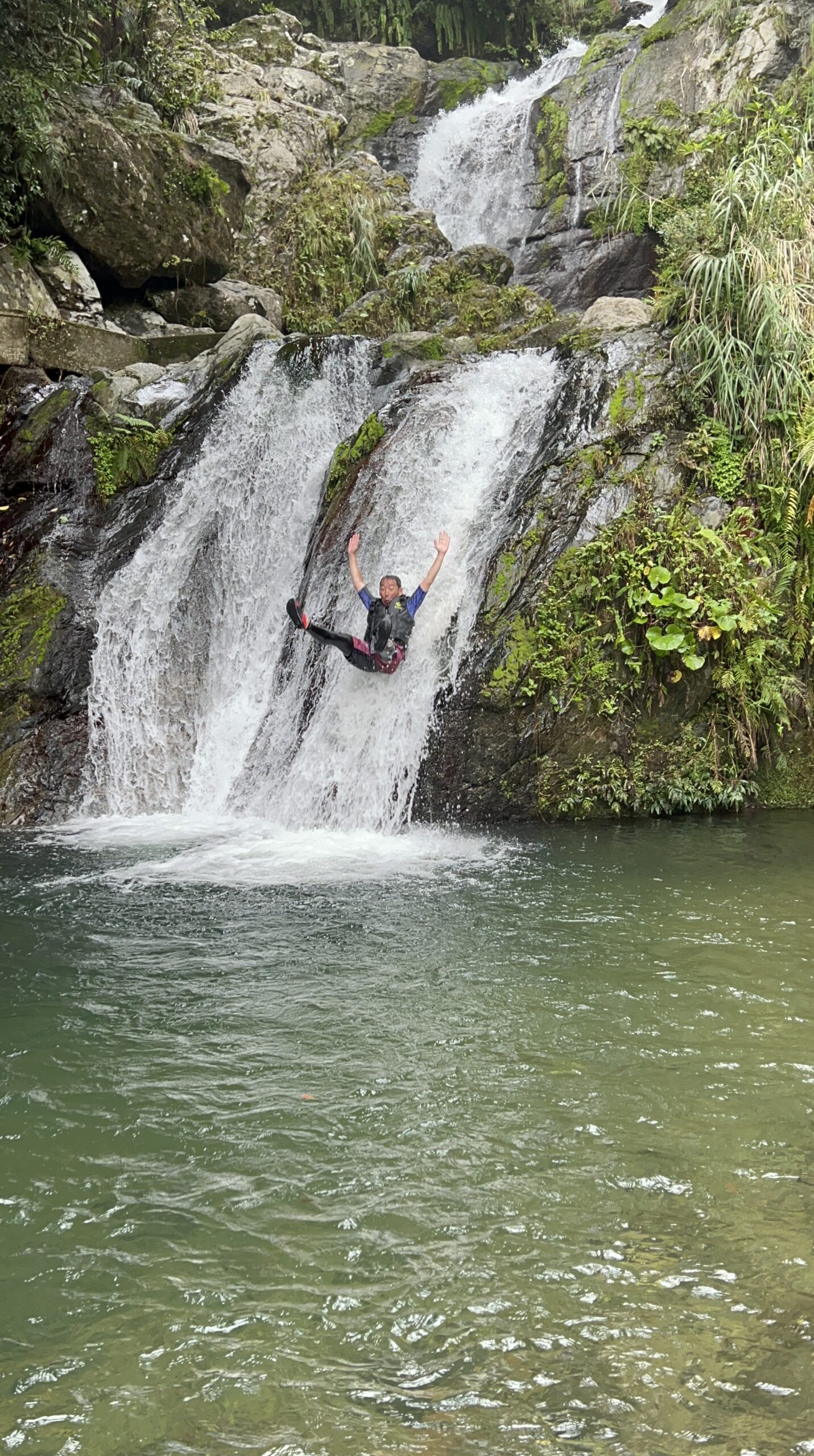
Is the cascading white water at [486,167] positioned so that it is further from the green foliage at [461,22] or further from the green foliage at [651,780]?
the green foliage at [651,780]

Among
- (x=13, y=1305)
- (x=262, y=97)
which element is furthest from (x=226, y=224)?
(x=13, y=1305)

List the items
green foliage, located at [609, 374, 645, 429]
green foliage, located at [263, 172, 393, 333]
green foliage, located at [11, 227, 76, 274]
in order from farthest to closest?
green foliage, located at [263, 172, 393, 333] → green foliage, located at [11, 227, 76, 274] → green foliage, located at [609, 374, 645, 429]

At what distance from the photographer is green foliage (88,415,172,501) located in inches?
442

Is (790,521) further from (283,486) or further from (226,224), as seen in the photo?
(226,224)

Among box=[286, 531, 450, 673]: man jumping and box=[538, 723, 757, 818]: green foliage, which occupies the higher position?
box=[286, 531, 450, 673]: man jumping

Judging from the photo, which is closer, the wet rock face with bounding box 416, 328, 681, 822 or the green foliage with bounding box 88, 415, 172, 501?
the wet rock face with bounding box 416, 328, 681, 822

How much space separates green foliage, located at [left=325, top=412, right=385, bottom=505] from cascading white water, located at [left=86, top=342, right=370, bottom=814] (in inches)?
12.1

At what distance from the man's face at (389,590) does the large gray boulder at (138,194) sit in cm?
883

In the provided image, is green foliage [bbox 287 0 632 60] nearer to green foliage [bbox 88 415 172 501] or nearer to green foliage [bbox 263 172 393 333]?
green foliage [bbox 263 172 393 333]

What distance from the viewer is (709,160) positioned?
13117 millimetres

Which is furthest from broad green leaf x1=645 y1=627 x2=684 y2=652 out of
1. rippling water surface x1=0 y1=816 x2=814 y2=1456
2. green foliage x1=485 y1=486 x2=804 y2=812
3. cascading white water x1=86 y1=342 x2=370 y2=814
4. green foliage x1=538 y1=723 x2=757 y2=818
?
cascading white water x1=86 y1=342 x2=370 y2=814

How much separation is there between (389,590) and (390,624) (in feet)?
1.02

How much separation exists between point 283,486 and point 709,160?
24.4ft

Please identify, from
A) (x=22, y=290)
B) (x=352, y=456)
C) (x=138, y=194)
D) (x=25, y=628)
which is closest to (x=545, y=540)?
(x=352, y=456)
